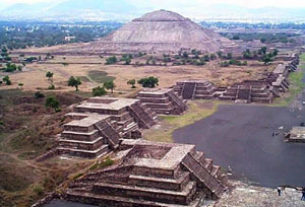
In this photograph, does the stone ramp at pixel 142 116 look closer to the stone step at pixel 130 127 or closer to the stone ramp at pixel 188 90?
the stone step at pixel 130 127

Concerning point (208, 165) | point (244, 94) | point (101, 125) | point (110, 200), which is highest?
point (101, 125)

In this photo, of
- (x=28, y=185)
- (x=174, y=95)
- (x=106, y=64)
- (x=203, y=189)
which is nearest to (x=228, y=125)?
(x=174, y=95)

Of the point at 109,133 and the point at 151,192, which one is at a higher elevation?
the point at 109,133

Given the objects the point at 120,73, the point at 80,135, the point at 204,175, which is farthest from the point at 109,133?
the point at 120,73

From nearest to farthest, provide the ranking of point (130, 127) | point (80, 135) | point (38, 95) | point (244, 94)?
point (80, 135), point (130, 127), point (38, 95), point (244, 94)

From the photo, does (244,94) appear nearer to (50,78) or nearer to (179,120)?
(179,120)

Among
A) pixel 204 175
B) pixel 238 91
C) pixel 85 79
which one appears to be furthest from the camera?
pixel 85 79

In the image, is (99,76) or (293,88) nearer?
(293,88)

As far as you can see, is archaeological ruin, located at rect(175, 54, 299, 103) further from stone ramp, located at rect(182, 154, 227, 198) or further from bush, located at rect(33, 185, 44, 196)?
bush, located at rect(33, 185, 44, 196)
